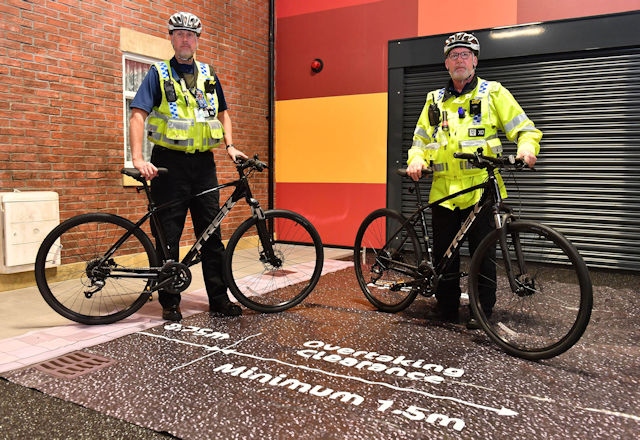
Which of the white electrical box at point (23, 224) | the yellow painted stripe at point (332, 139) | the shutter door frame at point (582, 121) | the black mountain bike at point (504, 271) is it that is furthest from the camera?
the yellow painted stripe at point (332, 139)

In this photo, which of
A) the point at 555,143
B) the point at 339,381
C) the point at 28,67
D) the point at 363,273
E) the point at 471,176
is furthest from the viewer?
the point at 555,143

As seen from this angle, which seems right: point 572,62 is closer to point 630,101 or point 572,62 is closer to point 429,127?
point 630,101

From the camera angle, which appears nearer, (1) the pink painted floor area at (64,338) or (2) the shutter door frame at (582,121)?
(1) the pink painted floor area at (64,338)

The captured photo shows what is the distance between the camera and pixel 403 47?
6.41 metres

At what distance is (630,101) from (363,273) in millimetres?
3504

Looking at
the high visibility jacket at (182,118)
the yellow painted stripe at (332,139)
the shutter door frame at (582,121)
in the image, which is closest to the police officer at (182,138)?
the high visibility jacket at (182,118)

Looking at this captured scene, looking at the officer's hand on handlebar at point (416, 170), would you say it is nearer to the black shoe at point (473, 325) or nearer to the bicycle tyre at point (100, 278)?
the black shoe at point (473, 325)

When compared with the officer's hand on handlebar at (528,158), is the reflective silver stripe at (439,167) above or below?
below

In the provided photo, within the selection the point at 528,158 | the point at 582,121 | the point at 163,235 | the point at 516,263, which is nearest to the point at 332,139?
the point at 582,121

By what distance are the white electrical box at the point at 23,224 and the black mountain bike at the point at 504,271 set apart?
275 centimetres

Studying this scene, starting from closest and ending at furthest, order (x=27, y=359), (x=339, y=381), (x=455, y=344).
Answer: (x=339, y=381) → (x=27, y=359) → (x=455, y=344)

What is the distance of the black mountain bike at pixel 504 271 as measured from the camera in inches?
109

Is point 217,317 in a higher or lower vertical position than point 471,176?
lower

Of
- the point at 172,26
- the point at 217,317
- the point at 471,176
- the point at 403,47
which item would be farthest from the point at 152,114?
the point at 403,47
